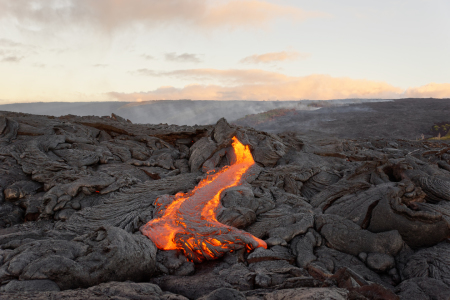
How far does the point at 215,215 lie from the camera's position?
8.84 meters

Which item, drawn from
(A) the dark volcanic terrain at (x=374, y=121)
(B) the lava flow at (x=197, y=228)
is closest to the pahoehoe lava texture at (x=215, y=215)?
(B) the lava flow at (x=197, y=228)

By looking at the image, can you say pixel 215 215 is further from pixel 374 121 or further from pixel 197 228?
pixel 374 121

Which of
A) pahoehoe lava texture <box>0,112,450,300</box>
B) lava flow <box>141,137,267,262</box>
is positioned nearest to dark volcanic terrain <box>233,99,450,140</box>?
pahoehoe lava texture <box>0,112,450,300</box>

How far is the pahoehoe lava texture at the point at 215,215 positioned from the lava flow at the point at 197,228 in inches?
5.6

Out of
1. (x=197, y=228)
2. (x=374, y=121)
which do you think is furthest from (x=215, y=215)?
(x=374, y=121)

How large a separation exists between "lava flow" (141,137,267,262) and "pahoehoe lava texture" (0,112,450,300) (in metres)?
0.14

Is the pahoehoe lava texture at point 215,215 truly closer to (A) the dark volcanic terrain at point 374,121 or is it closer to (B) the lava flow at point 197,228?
(B) the lava flow at point 197,228

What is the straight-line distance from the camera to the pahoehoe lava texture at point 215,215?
5078mm

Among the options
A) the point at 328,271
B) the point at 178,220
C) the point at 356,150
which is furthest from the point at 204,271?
the point at 356,150

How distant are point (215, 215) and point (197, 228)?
1.13 metres

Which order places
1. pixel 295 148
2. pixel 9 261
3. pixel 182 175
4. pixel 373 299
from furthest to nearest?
pixel 295 148 → pixel 182 175 → pixel 9 261 → pixel 373 299

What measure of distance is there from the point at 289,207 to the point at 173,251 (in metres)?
4.45

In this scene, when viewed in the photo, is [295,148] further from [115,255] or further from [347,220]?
[115,255]

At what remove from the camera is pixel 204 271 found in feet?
21.8
